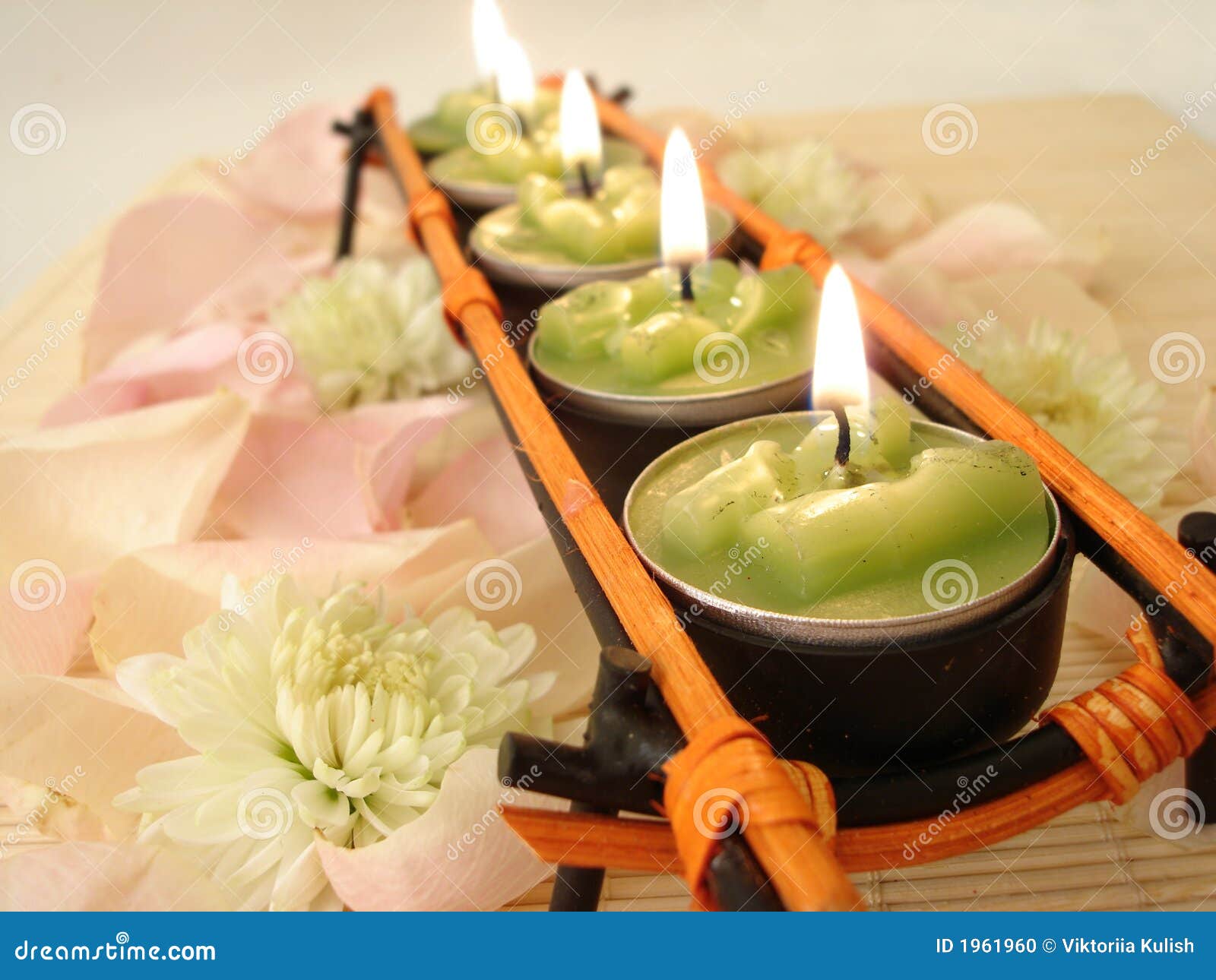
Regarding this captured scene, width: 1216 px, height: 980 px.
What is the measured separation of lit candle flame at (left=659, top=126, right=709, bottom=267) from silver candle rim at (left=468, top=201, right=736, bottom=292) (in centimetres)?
10

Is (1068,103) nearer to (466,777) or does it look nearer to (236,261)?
(236,261)

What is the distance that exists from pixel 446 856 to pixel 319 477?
385 millimetres

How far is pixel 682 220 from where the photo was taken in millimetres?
699

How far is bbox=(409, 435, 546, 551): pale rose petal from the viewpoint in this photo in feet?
2.59

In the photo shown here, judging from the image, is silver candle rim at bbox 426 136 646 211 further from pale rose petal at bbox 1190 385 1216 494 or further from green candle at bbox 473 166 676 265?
pale rose petal at bbox 1190 385 1216 494

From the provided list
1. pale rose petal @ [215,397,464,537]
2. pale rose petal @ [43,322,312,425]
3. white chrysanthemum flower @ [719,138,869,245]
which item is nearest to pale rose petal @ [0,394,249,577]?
pale rose petal @ [215,397,464,537]

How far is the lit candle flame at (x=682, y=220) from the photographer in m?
0.70

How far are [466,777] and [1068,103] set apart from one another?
1.44 meters

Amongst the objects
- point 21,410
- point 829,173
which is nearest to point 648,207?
point 829,173

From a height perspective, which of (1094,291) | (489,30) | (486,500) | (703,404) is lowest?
(1094,291)

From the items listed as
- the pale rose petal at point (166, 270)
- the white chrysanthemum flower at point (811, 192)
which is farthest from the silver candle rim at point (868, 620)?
the pale rose petal at point (166, 270)

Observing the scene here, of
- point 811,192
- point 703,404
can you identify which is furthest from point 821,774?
point 811,192

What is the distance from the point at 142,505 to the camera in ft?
2.51

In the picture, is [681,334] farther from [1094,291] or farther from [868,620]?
[1094,291]
